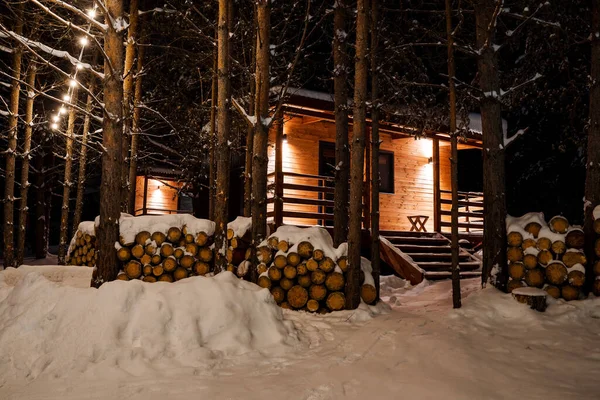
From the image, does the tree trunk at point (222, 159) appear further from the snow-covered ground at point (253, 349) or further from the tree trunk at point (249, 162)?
the tree trunk at point (249, 162)

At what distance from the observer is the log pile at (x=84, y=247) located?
465 inches

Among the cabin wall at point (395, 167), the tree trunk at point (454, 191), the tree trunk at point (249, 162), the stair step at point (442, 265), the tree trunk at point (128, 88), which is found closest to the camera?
the tree trunk at point (454, 191)

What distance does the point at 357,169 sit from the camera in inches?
293

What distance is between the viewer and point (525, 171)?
60.8 feet

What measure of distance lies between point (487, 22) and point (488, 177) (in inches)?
112

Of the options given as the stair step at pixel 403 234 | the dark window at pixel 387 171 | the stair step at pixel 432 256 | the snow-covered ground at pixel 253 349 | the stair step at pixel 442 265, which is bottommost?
the snow-covered ground at pixel 253 349

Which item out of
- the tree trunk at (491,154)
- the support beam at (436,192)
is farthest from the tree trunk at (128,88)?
the support beam at (436,192)

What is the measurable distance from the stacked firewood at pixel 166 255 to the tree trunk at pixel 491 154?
16.3ft

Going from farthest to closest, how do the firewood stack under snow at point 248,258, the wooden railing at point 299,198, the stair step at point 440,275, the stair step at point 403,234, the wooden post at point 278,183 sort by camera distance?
1. the stair step at point 403,234
2. the wooden railing at point 299,198
3. the wooden post at point 278,183
4. the stair step at point 440,275
5. the firewood stack under snow at point 248,258

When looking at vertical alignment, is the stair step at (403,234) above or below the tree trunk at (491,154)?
below

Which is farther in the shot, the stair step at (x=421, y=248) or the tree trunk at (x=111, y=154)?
the stair step at (x=421, y=248)

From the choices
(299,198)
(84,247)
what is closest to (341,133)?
(299,198)

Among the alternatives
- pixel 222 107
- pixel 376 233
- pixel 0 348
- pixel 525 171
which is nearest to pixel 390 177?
pixel 525 171

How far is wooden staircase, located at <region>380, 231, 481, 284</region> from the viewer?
11.0 meters
